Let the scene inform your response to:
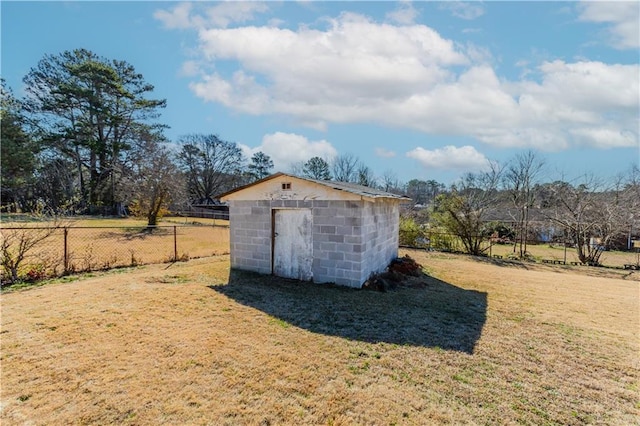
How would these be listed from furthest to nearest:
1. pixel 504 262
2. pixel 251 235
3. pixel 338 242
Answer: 1. pixel 504 262
2. pixel 251 235
3. pixel 338 242

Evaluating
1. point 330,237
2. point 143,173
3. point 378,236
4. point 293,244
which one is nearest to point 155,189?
point 143,173

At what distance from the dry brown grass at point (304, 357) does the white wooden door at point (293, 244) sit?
99 cm

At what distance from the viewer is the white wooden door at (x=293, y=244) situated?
7.69 m

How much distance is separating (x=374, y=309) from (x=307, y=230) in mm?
2684

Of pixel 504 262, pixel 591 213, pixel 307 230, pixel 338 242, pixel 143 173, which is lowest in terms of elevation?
pixel 504 262

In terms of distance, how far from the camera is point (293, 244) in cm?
791

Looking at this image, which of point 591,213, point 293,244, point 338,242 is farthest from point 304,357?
point 591,213

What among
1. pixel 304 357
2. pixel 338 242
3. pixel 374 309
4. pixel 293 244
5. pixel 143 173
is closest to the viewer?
pixel 304 357

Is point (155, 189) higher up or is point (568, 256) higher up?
point (155, 189)

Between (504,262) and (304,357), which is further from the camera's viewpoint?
(504,262)

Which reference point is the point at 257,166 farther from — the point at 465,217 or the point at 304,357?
the point at 304,357

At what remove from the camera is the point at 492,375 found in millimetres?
3588

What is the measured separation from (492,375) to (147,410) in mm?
3667

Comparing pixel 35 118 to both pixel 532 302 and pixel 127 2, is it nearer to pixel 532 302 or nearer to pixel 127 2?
pixel 127 2
